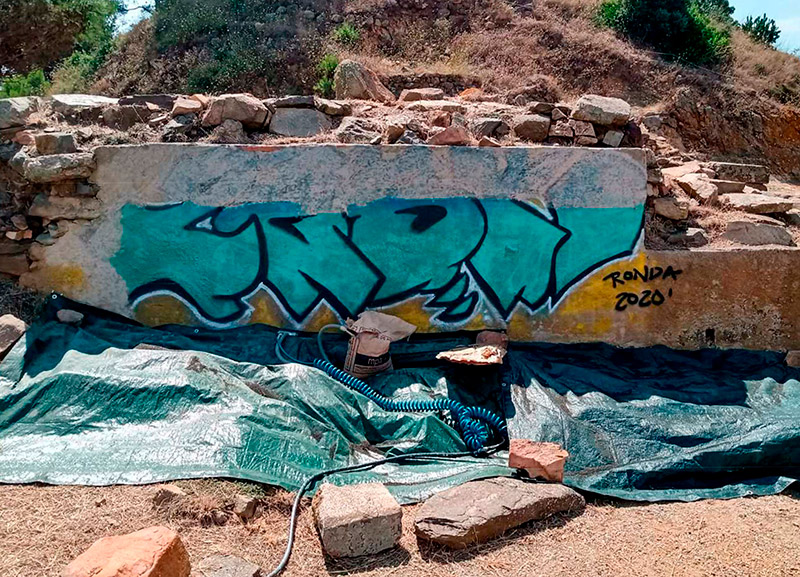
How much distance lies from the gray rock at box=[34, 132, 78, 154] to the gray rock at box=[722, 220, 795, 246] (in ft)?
22.2

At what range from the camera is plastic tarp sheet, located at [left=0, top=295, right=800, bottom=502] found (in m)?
4.82

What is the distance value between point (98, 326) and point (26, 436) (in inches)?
62.7

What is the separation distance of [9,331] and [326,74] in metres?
8.71

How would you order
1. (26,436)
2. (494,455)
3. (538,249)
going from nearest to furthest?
(26,436)
(494,455)
(538,249)

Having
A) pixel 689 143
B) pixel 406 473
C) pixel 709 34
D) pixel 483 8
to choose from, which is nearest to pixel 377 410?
pixel 406 473

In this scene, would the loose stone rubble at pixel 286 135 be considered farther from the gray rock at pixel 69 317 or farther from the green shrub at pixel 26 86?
the green shrub at pixel 26 86

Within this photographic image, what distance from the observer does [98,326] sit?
636 centimetres

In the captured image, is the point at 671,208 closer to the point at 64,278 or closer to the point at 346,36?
the point at 64,278

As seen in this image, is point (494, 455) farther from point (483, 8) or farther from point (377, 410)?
point (483, 8)

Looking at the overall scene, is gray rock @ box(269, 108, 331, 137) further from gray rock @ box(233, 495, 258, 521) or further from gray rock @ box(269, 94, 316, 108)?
gray rock @ box(233, 495, 258, 521)

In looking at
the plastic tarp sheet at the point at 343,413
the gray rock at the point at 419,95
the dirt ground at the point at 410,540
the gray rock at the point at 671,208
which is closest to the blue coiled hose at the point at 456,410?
the plastic tarp sheet at the point at 343,413

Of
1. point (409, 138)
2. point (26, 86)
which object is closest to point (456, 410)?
point (409, 138)

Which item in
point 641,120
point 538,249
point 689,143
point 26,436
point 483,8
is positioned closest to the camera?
point 26,436

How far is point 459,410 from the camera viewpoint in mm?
5797
